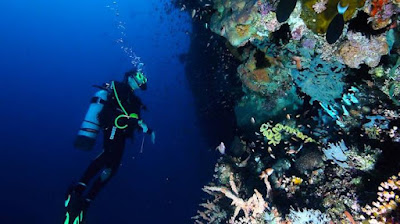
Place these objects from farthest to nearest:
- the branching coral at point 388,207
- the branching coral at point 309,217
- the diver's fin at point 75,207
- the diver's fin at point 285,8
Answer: the diver's fin at point 75,207, the branching coral at point 309,217, the diver's fin at point 285,8, the branching coral at point 388,207

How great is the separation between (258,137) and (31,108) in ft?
144

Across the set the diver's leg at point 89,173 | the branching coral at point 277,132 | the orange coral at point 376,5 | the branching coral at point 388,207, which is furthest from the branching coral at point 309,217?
the diver's leg at point 89,173

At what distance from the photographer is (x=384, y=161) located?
10.3ft

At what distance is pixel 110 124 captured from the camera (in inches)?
243

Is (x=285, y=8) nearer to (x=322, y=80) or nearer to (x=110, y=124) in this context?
(x=322, y=80)

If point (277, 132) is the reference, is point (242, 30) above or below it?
above

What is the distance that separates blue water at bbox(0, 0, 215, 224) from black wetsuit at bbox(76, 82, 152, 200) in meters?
1.25

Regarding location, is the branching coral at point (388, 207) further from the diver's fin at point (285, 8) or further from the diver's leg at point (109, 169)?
the diver's leg at point (109, 169)

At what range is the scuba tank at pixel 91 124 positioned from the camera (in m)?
6.21

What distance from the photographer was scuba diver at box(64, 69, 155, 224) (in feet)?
19.3

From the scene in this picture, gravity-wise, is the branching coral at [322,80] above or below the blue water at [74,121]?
below

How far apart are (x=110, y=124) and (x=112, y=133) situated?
1.08 ft

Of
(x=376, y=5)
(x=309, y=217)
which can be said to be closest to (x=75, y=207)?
(x=309, y=217)

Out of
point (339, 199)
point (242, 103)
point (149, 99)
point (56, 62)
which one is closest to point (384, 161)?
point (339, 199)
